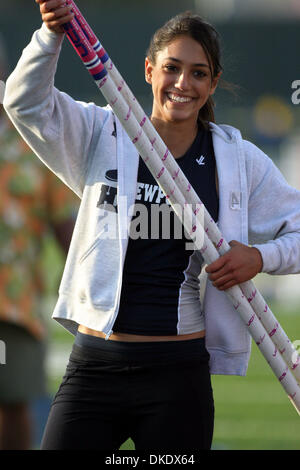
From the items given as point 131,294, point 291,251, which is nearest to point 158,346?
point 131,294

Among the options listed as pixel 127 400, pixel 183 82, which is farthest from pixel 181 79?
pixel 127 400

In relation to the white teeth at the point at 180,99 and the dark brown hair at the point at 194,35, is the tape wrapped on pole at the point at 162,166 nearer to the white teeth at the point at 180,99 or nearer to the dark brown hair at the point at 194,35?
the white teeth at the point at 180,99

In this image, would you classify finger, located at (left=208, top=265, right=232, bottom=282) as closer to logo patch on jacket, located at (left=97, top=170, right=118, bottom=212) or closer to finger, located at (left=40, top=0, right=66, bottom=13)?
logo patch on jacket, located at (left=97, top=170, right=118, bottom=212)

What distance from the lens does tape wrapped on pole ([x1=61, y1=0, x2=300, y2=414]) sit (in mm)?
2511

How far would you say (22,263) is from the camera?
Result: 3734 mm

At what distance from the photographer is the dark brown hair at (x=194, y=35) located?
279 cm

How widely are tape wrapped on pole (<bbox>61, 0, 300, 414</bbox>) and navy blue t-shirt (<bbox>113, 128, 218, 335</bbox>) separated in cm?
8

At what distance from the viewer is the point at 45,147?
2670 millimetres

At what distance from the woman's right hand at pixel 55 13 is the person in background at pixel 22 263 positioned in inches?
52.3

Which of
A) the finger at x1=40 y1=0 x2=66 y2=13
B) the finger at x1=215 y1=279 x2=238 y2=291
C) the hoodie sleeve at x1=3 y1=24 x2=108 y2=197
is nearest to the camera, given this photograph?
the finger at x1=40 y1=0 x2=66 y2=13

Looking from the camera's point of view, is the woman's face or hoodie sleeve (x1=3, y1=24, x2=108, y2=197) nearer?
hoodie sleeve (x1=3, y1=24, x2=108, y2=197)

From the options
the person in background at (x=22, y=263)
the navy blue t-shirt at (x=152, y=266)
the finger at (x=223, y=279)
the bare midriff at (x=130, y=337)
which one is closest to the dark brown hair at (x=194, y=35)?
the navy blue t-shirt at (x=152, y=266)

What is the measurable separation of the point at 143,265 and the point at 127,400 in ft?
1.21

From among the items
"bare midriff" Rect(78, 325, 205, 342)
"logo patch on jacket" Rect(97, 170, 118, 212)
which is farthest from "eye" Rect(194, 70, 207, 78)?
"bare midriff" Rect(78, 325, 205, 342)
